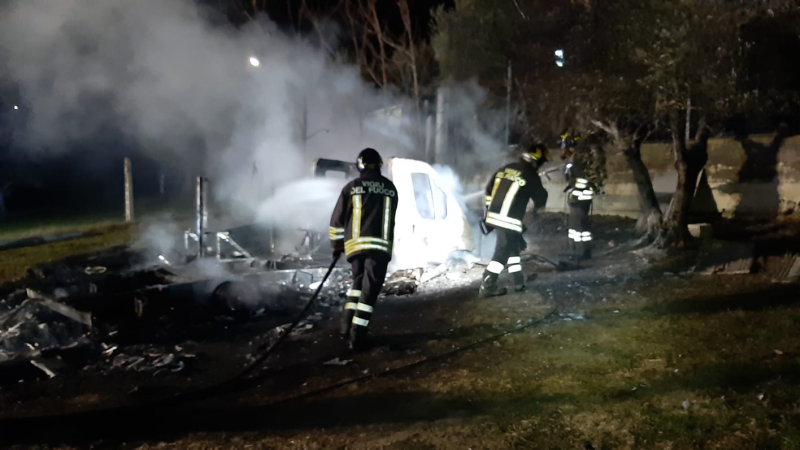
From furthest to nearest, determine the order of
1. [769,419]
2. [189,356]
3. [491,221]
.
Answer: [491,221]
[189,356]
[769,419]

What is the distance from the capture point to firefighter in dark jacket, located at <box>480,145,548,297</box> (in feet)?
19.7

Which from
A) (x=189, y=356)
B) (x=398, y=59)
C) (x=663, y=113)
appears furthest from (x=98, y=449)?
(x=398, y=59)

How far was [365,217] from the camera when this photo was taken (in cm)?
489

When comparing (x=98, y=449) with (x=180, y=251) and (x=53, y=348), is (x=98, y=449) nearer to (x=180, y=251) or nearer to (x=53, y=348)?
(x=53, y=348)

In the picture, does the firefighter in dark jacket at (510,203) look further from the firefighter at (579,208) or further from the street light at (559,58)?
the street light at (559,58)

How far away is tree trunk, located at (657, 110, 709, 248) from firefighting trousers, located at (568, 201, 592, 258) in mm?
1110

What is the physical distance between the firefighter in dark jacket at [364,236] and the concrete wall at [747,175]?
8657mm

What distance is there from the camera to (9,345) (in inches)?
206

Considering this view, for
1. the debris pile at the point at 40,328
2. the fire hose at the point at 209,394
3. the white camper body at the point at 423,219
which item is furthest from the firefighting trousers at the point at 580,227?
the debris pile at the point at 40,328

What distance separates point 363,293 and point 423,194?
10.7 feet

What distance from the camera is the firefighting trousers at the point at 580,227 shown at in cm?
820

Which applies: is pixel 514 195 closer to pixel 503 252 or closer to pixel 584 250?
pixel 503 252

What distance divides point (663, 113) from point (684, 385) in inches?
228

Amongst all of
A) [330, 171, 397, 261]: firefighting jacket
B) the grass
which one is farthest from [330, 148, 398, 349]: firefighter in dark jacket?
the grass
